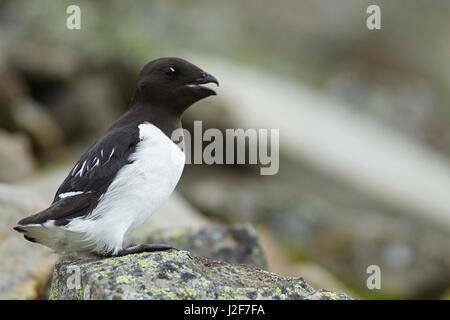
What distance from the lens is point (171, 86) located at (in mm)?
6723

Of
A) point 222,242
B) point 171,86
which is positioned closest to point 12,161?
point 222,242

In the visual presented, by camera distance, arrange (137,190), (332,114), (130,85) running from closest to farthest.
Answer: (137,190)
(130,85)
(332,114)

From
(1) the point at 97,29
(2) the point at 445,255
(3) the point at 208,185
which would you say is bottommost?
(2) the point at 445,255

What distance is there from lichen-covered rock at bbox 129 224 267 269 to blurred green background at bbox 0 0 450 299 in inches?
78.4

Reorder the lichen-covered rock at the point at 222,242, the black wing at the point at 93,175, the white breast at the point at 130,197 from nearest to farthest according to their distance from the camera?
the black wing at the point at 93,175 → the white breast at the point at 130,197 → the lichen-covered rock at the point at 222,242

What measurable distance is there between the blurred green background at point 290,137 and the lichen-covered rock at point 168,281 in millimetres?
2748

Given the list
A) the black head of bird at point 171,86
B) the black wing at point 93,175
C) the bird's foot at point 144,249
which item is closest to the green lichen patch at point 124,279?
the bird's foot at point 144,249

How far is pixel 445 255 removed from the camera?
1316 centimetres

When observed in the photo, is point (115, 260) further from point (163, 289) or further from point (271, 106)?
point (271, 106)

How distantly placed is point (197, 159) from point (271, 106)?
5.32 m

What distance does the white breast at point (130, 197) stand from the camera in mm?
5871

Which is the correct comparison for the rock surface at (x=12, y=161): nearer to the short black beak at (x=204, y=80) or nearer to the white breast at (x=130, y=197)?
the short black beak at (x=204, y=80)

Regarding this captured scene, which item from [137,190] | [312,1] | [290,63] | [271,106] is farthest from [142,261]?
[312,1]

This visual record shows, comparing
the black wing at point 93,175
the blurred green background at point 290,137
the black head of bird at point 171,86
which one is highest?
the black head of bird at point 171,86
